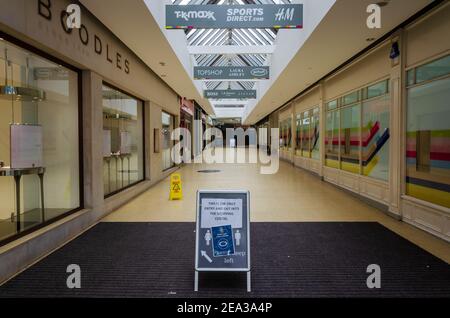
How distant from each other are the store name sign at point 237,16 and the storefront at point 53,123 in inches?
56.3

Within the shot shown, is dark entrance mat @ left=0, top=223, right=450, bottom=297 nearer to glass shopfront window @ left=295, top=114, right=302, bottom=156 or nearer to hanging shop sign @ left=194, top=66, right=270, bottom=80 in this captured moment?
hanging shop sign @ left=194, top=66, right=270, bottom=80

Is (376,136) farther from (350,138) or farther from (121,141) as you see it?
(121,141)

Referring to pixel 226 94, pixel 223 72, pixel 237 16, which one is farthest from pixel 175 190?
pixel 226 94

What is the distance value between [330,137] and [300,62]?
9.72 feet

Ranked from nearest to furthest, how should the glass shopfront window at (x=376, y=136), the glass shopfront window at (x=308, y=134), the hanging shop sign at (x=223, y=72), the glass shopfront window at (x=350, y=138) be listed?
the glass shopfront window at (x=376, y=136)
the glass shopfront window at (x=350, y=138)
the hanging shop sign at (x=223, y=72)
the glass shopfront window at (x=308, y=134)

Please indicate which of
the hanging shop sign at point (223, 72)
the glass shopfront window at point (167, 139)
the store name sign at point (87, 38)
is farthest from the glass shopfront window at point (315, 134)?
the store name sign at point (87, 38)

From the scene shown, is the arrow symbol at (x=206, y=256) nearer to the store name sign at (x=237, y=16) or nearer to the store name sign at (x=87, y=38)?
the store name sign at (x=87, y=38)

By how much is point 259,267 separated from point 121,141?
485 centimetres

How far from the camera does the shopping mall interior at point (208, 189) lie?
282cm

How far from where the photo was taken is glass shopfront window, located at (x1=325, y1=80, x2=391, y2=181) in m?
5.96

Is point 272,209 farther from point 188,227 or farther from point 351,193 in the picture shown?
point 351,193

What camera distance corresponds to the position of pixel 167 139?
38.1ft

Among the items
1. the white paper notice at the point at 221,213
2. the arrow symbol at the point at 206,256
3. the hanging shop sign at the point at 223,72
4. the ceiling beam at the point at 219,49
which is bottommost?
the arrow symbol at the point at 206,256
